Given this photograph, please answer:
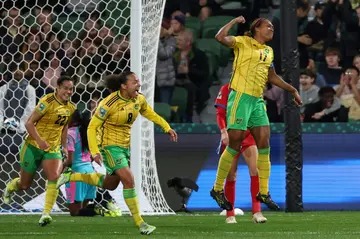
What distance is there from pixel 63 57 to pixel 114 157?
497cm

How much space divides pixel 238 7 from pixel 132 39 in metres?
3.88

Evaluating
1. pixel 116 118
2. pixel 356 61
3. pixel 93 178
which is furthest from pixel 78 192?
pixel 356 61

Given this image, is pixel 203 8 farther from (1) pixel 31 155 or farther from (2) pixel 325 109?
(1) pixel 31 155

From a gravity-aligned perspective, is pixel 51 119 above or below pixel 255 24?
below

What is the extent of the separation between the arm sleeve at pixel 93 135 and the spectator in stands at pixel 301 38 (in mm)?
6302

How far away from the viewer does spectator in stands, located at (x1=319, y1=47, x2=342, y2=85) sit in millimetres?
16797

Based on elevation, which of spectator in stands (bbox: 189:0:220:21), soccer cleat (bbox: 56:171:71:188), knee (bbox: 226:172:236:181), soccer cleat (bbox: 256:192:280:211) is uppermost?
spectator in stands (bbox: 189:0:220:21)

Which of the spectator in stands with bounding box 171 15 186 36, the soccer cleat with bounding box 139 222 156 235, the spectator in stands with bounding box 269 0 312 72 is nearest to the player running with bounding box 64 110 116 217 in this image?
the spectator in stands with bounding box 171 15 186 36

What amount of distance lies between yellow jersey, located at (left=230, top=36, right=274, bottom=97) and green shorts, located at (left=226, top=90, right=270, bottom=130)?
2.7 inches

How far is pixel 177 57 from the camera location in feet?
56.3

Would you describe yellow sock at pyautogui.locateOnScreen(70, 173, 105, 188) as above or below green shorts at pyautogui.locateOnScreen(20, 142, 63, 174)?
below

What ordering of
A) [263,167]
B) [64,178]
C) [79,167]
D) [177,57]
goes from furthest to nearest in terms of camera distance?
[177,57], [79,167], [64,178], [263,167]

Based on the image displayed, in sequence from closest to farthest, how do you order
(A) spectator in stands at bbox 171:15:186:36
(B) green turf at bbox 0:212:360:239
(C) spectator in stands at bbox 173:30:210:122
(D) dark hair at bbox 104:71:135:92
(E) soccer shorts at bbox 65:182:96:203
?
(B) green turf at bbox 0:212:360:239 → (D) dark hair at bbox 104:71:135:92 → (E) soccer shorts at bbox 65:182:96:203 → (C) spectator in stands at bbox 173:30:210:122 → (A) spectator in stands at bbox 171:15:186:36

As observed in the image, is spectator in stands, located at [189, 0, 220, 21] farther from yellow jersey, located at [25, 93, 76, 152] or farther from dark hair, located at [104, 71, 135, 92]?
dark hair, located at [104, 71, 135, 92]
